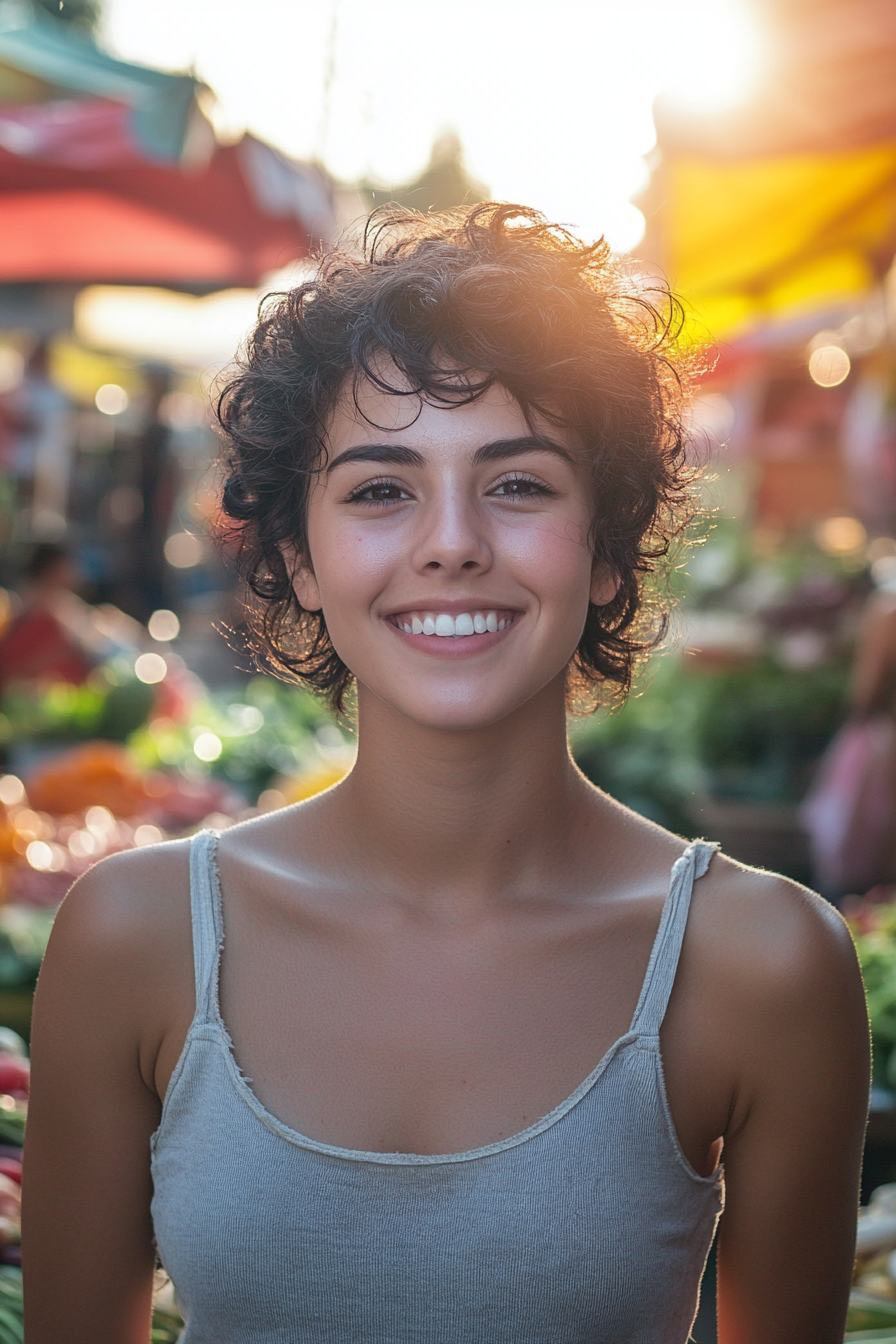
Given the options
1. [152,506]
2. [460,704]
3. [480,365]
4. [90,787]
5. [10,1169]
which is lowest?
[10,1169]

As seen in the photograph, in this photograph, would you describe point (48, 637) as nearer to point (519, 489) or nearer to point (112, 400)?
point (519, 489)

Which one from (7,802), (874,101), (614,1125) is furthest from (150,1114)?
(7,802)

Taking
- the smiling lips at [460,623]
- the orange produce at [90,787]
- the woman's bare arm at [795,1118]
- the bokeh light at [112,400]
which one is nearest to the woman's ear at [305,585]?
the smiling lips at [460,623]

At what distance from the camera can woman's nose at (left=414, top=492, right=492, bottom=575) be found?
4.83 ft

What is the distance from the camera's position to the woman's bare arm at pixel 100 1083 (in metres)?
1.58

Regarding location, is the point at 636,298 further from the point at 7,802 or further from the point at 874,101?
the point at 7,802

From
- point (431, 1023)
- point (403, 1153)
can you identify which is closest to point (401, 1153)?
point (403, 1153)

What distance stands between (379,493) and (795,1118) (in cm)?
88

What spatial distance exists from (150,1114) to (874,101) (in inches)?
115

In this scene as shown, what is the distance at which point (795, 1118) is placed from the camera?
1523 mm

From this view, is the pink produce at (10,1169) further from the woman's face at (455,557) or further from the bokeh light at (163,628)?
the bokeh light at (163,628)

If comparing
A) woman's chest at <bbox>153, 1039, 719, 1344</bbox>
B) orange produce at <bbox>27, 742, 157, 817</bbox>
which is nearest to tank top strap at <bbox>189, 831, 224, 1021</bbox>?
woman's chest at <bbox>153, 1039, 719, 1344</bbox>

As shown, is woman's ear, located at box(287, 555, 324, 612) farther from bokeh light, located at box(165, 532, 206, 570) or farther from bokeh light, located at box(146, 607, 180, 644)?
bokeh light, located at box(165, 532, 206, 570)

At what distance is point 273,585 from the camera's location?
191 centimetres
